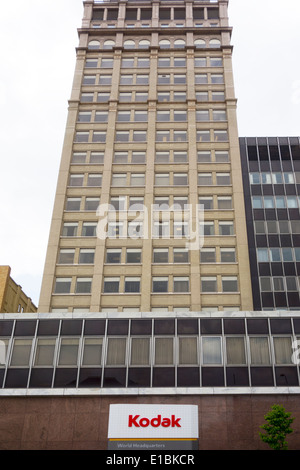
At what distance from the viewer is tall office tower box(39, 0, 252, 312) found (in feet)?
141

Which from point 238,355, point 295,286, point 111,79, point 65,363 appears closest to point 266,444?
point 238,355

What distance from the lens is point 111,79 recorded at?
58.8 m

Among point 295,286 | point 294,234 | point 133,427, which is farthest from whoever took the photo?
point 294,234

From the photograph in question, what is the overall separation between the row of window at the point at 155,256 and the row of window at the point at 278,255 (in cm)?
403

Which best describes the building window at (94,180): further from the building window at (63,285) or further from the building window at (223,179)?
the building window at (223,179)

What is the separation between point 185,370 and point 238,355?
4.00 metres

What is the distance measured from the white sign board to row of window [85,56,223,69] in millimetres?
48793

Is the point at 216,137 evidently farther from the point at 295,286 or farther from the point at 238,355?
the point at 238,355

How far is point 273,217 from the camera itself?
4894cm

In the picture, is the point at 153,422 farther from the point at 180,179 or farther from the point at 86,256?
the point at 180,179

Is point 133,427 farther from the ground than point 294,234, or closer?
closer

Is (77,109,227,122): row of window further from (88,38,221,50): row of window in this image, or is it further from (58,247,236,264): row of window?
(58,247,236,264): row of window

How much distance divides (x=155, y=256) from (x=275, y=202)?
16.5m

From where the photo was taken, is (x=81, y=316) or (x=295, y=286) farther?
(x=295, y=286)
